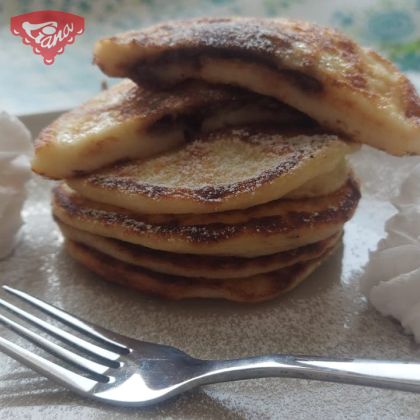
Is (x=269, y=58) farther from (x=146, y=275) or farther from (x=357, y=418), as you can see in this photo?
(x=357, y=418)

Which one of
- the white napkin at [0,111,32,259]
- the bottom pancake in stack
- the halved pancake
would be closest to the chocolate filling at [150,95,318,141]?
the halved pancake

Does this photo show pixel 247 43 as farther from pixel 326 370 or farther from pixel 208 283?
pixel 326 370

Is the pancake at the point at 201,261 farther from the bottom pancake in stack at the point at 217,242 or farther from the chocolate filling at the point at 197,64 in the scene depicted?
the chocolate filling at the point at 197,64

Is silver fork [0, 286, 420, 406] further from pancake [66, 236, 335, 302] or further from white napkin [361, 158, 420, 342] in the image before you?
white napkin [361, 158, 420, 342]

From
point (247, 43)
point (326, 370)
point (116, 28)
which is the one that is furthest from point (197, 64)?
point (116, 28)

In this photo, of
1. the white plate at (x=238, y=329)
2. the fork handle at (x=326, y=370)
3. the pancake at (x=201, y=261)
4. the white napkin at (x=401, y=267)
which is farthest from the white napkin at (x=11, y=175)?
the white napkin at (x=401, y=267)
